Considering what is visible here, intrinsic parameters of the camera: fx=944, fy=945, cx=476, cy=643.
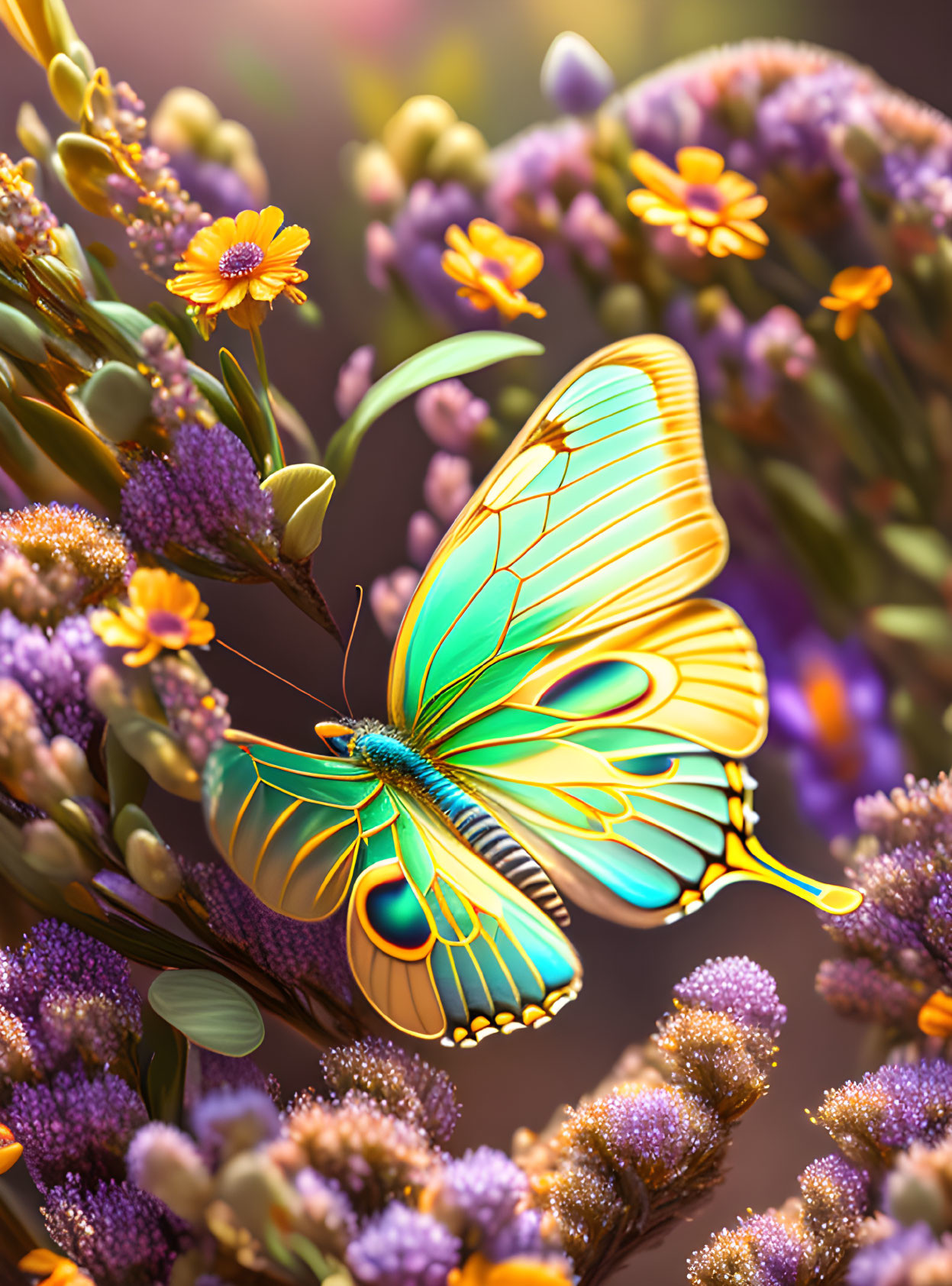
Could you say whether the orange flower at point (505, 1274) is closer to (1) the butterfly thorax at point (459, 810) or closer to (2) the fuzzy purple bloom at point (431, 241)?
(1) the butterfly thorax at point (459, 810)

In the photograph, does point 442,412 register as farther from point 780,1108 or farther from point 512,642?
point 780,1108

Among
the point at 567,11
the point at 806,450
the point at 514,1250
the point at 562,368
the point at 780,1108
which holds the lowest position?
the point at 780,1108

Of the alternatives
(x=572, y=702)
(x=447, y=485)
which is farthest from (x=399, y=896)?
(x=447, y=485)

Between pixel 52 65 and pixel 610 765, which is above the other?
pixel 52 65

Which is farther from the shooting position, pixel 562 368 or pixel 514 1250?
pixel 562 368

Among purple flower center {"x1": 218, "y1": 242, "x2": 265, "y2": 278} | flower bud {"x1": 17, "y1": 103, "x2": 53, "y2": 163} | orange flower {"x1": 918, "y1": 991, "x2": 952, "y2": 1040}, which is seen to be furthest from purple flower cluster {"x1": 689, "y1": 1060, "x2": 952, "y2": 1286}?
flower bud {"x1": 17, "y1": 103, "x2": 53, "y2": 163}

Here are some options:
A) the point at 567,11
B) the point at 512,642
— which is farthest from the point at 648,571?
the point at 567,11
